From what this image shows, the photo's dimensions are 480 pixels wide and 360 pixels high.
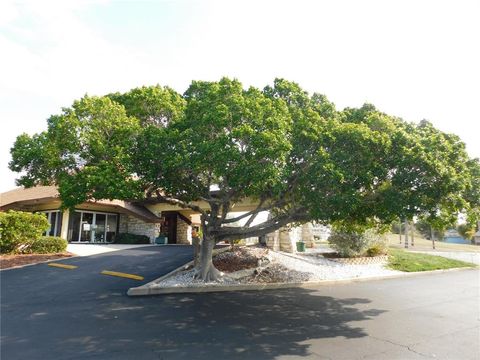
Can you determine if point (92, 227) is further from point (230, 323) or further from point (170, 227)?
point (230, 323)

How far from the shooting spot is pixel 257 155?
30.8ft

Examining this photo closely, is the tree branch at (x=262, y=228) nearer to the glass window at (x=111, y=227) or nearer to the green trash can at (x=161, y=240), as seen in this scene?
the green trash can at (x=161, y=240)

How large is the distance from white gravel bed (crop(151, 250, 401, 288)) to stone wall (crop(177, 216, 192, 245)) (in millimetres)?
14512

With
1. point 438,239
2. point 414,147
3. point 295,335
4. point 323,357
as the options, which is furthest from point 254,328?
point 438,239

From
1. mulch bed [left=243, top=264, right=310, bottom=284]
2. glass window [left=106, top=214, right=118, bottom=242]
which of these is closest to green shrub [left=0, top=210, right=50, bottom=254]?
glass window [left=106, top=214, right=118, bottom=242]

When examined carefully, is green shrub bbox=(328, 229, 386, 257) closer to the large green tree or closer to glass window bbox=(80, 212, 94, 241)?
the large green tree

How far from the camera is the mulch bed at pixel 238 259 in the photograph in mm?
16625

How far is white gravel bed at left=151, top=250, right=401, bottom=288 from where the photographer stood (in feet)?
45.2

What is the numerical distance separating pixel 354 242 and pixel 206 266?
12.0 m

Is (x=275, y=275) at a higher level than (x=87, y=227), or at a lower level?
lower

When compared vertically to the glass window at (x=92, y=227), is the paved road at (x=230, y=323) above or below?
below

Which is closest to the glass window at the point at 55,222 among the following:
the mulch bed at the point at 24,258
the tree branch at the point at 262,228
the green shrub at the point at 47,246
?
the green shrub at the point at 47,246

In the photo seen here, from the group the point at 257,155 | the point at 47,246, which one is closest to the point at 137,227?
the point at 47,246

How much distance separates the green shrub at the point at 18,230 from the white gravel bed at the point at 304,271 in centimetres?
969
